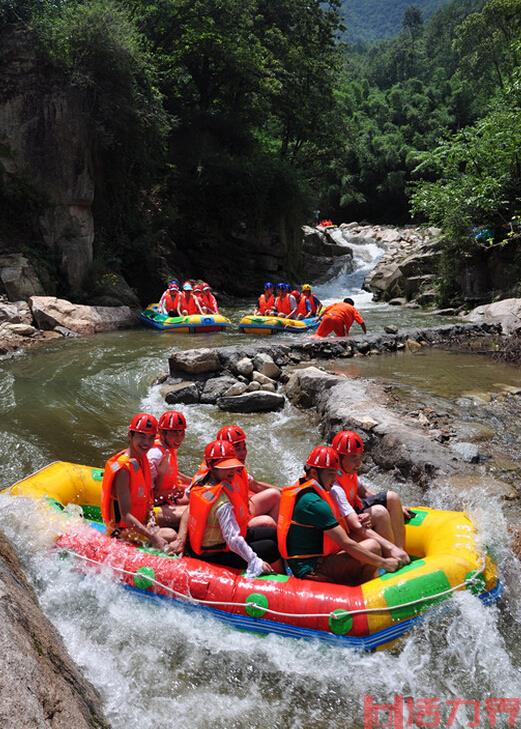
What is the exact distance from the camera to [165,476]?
16.4ft

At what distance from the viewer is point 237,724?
300 centimetres

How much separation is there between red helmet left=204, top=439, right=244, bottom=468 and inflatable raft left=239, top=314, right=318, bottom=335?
33.7 ft

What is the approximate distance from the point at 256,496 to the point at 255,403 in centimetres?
404

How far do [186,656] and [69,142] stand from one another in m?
16.9

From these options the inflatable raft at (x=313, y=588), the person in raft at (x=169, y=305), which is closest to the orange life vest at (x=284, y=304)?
the person in raft at (x=169, y=305)

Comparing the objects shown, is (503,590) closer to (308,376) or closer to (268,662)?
(268,662)

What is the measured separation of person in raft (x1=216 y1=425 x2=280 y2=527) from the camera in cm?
432

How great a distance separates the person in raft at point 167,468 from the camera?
4853 mm

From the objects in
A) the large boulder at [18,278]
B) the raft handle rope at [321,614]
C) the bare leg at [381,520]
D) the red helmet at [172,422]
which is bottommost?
the raft handle rope at [321,614]

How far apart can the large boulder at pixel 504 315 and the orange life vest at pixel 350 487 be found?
9321 millimetres

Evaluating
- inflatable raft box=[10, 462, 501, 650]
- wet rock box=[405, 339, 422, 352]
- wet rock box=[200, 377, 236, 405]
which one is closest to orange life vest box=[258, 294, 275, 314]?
wet rock box=[405, 339, 422, 352]

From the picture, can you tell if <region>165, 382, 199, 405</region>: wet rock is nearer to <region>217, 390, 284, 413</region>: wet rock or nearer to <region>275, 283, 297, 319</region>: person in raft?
<region>217, 390, 284, 413</region>: wet rock

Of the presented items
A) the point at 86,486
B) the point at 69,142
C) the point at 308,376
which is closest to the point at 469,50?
the point at 69,142

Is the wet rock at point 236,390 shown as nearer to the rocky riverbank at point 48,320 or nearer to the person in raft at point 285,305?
the rocky riverbank at point 48,320
